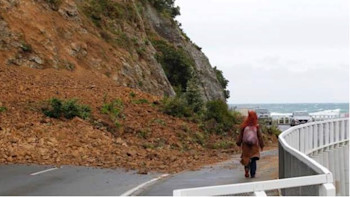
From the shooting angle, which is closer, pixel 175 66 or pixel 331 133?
pixel 331 133

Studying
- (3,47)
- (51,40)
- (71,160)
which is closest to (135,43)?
(51,40)

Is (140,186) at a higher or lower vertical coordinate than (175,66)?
lower

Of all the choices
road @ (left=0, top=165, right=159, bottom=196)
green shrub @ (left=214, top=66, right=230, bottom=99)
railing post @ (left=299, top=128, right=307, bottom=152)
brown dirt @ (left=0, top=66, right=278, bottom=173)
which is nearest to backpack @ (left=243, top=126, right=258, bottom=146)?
railing post @ (left=299, top=128, right=307, bottom=152)

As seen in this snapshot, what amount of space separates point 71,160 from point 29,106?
5784 mm

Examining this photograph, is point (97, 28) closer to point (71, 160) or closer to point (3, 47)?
point (3, 47)

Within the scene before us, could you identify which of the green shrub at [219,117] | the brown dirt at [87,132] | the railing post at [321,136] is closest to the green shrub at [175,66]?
the green shrub at [219,117]

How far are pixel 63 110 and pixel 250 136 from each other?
1035 centimetres

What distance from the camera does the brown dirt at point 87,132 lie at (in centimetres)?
1850

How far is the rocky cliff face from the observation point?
97.1 feet

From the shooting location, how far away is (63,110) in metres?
22.6

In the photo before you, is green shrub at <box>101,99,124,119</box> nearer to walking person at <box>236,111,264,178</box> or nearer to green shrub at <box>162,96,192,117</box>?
green shrub at <box>162,96,192,117</box>

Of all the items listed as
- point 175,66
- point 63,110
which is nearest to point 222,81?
point 175,66

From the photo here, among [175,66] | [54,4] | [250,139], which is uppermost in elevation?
[54,4]

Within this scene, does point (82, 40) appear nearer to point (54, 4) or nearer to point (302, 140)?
point (54, 4)
